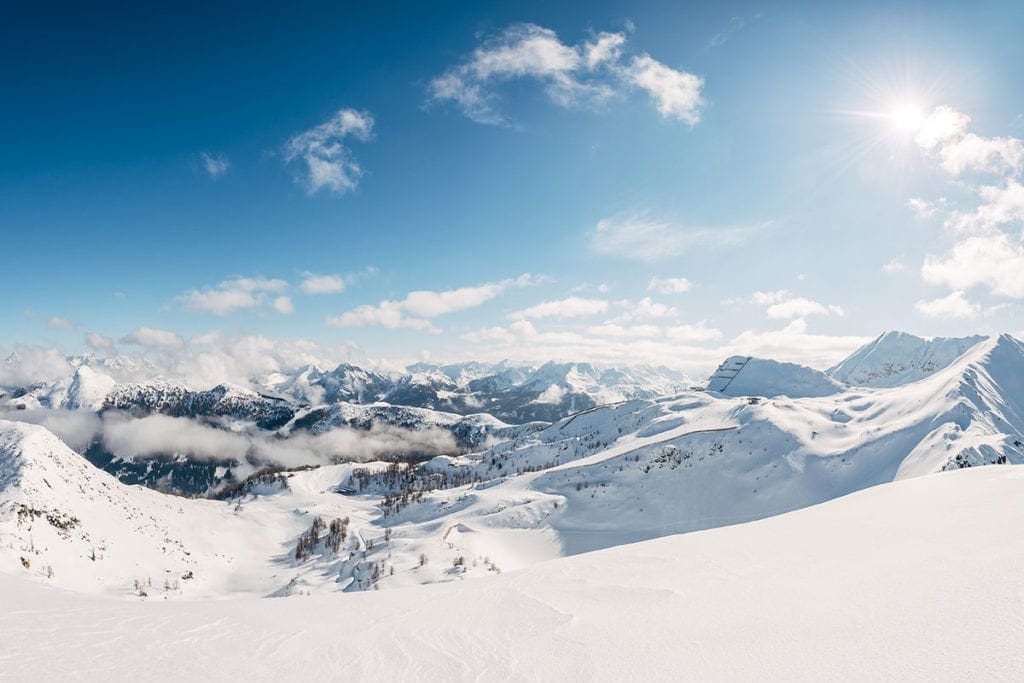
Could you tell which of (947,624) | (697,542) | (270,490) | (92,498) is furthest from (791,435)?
(270,490)

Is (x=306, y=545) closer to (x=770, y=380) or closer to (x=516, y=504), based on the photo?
(x=516, y=504)

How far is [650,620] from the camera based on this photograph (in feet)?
21.5

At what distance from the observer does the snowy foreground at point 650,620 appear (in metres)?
4.73

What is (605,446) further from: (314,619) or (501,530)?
(314,619)

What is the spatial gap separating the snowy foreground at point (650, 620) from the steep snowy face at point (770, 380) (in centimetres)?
17505

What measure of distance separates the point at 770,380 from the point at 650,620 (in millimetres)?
193907

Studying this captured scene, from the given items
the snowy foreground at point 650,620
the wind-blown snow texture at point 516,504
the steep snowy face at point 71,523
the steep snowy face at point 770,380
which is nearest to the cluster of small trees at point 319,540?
the wind-blown snow texture at point 516,504

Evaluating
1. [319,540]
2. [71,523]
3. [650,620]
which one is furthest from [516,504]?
[650,620]

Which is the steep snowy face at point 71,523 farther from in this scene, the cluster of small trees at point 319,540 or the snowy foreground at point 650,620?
the snowy foreground at point 650,620

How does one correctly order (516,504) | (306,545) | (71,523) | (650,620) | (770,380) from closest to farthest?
1. (650,620)
2. (71,523)
3. (516,504)
4. (306,545)
5. (770,380)

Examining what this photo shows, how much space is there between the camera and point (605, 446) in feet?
439

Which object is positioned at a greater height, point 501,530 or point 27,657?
point 27,657

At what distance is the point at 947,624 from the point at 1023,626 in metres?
0.55

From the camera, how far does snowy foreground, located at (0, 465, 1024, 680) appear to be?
4734mm
